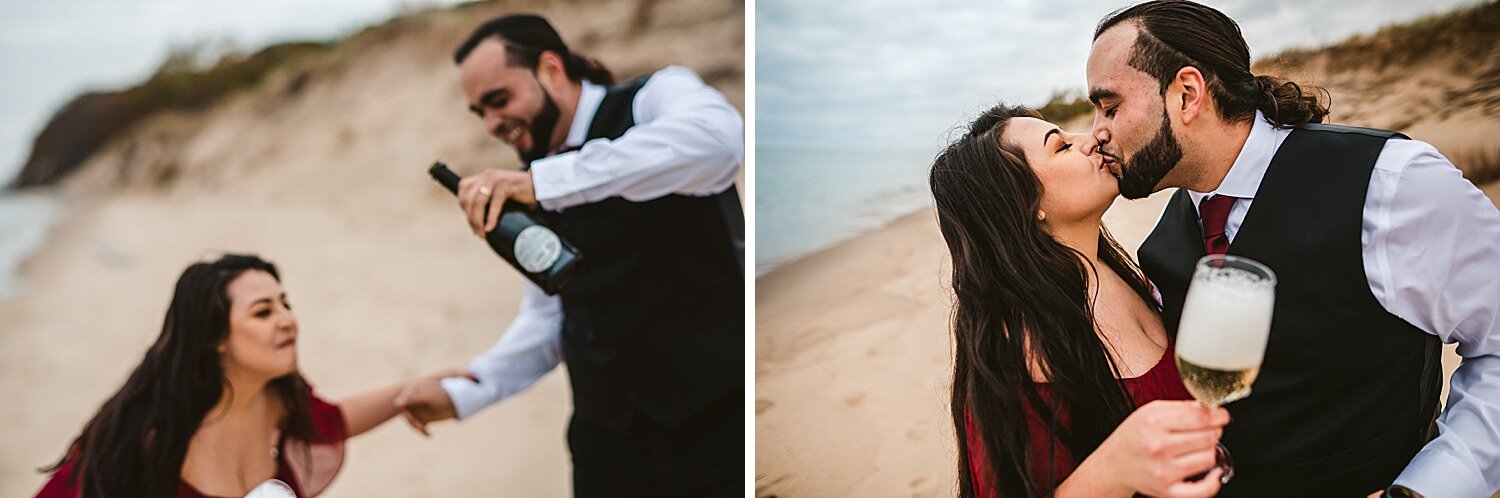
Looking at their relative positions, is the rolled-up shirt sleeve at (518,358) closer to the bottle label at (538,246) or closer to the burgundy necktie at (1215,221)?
the bottle label at (538,246)

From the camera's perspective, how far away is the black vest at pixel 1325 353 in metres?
1.60

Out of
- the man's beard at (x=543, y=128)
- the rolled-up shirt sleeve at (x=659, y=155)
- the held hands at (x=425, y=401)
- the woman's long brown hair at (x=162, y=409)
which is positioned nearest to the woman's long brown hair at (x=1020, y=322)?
the rolled-up shirt sleeve at (x=659, y=155)

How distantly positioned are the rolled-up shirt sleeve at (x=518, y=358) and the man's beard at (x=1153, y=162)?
137 centimetres

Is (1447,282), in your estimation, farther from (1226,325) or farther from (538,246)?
(538,246)

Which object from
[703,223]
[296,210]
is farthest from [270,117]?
[703,223]

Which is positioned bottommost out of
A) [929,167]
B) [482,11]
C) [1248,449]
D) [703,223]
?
[1248,449]

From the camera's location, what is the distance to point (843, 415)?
231 cm

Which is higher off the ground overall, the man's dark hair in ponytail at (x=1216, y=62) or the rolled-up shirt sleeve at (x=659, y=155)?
the man's dark hair in ponytail at (x=1216, y=62)

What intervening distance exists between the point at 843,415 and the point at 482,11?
1325 mm

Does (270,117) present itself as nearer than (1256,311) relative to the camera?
No

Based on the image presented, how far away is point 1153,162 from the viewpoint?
1.72 metres

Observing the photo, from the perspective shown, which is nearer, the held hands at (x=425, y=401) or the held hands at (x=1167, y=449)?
the held hands at (x=1167, y=449)

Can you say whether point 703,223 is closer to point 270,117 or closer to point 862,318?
point 862,318

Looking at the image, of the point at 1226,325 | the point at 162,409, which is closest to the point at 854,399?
the point at 1226,325
